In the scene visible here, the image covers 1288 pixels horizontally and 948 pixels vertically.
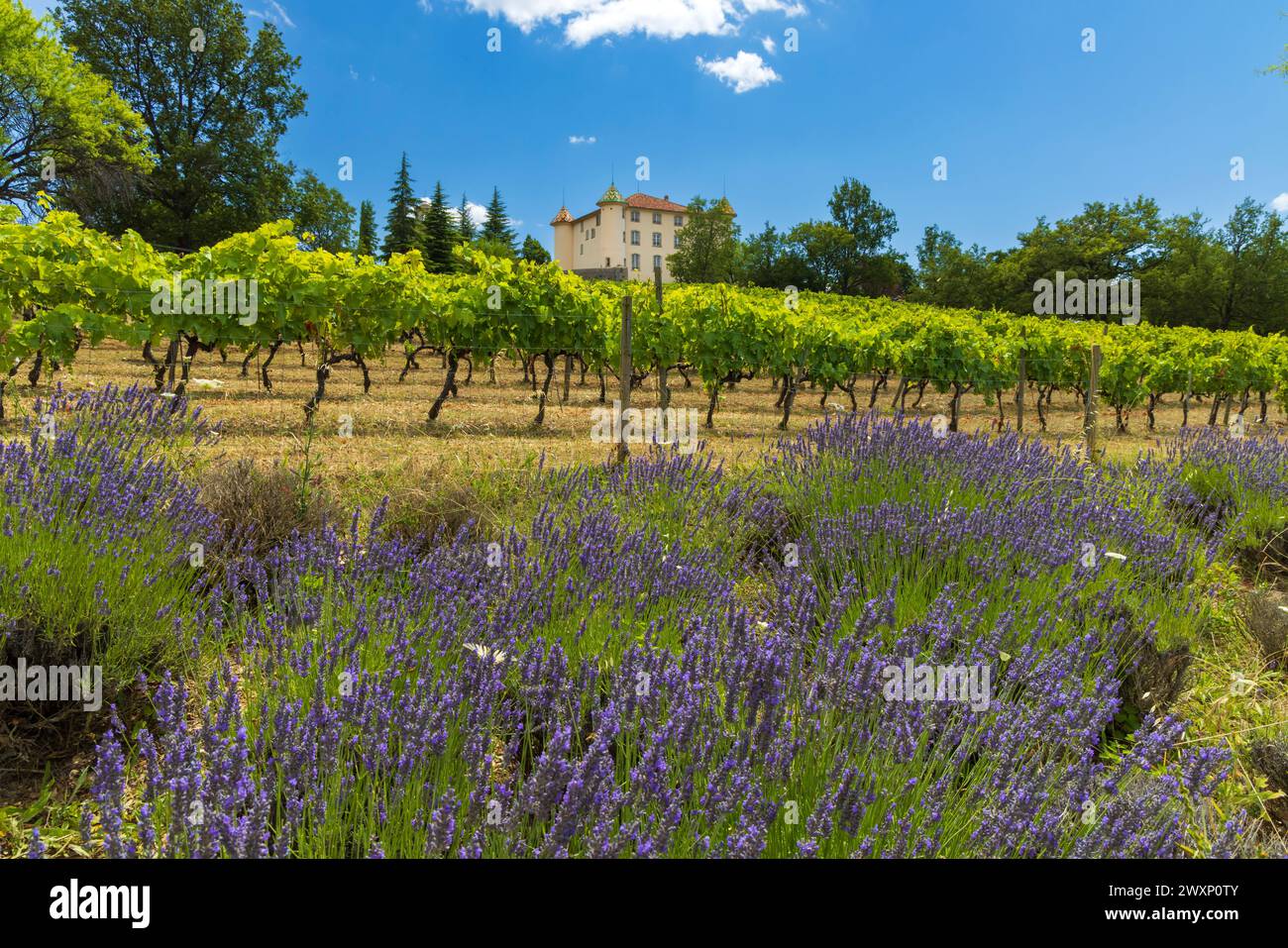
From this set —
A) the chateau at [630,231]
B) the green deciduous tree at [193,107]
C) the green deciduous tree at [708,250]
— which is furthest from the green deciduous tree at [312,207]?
the chateau at [630,231]

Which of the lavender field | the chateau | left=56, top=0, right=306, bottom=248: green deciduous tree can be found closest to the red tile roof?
the chateau

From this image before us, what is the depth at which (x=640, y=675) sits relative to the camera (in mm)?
2125

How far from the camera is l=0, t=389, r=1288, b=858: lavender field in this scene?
164 centimetres

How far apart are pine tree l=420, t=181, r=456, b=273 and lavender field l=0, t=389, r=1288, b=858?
39241 millimetres

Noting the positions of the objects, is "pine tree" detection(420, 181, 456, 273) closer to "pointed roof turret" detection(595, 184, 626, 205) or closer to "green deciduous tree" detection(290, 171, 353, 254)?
"green deciduous tree" detection(290, 171, 353, 254)

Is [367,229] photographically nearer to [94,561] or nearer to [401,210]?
[401,210]

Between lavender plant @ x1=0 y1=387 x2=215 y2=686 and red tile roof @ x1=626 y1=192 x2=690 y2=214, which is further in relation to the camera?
red tile roof @ x1=626 y1=192 x2=690 y2=214

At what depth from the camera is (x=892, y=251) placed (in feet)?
204

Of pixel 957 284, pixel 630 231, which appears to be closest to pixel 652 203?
pixel 630 231

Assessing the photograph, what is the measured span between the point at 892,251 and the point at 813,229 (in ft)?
26.6

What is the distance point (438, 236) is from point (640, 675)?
150ft

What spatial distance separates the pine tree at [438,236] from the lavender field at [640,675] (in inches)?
1545

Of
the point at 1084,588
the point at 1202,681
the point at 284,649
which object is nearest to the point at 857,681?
the point at 284,649
